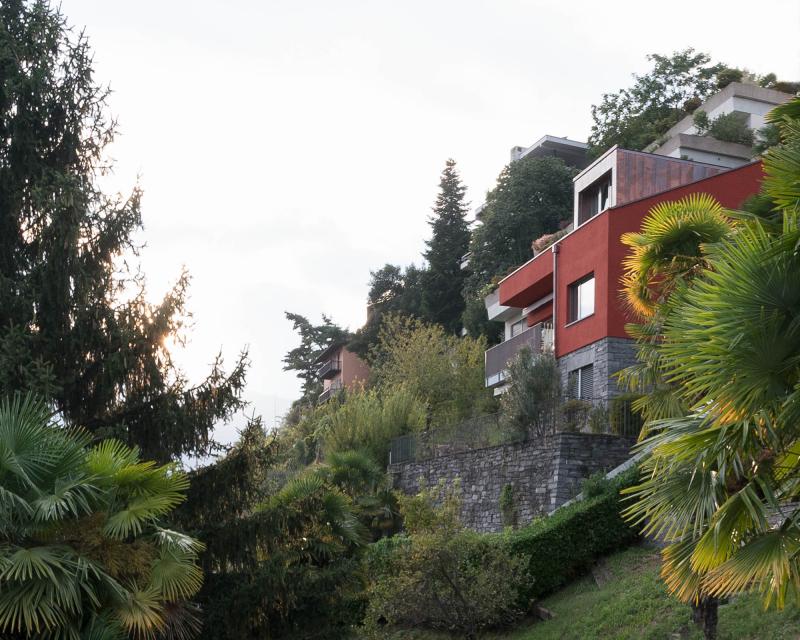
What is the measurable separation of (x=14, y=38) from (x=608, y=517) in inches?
563

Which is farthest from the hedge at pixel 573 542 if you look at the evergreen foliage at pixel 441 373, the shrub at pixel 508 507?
the evergreen foliage at pixel 441 373

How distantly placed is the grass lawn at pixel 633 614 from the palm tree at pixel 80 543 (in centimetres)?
696

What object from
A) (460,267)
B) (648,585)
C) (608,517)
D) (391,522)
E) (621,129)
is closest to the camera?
(648,585)

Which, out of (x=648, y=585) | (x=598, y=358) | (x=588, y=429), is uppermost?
(x=598, y=358)

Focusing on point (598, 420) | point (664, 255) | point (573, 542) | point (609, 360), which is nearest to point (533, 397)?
point (598, 420)

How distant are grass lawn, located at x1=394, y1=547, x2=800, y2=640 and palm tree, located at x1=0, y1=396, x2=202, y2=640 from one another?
6.96 metres

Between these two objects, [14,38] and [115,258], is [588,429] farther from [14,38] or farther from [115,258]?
[14,38]

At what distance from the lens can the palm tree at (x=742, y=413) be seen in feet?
25.5

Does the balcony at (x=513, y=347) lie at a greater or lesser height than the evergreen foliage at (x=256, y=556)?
greater

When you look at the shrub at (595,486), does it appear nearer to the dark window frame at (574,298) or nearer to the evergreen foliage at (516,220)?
the dark window frame at (574,298)

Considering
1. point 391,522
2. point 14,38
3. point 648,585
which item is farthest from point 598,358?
point 14,38

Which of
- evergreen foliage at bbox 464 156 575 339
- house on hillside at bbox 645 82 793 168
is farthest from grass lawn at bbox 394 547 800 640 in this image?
evergreen foliage at bbox 464 156 575 339

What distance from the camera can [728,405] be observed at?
823 centimetres

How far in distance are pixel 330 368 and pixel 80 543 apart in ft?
187
